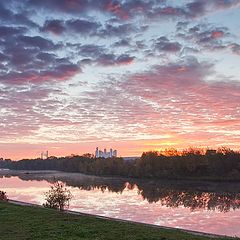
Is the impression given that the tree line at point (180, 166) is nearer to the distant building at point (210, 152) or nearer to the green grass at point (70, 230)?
the distant building at point (210, 152)

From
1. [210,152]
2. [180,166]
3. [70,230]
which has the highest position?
[210,152]

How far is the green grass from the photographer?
1450 cm

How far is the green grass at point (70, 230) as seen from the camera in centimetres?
1450

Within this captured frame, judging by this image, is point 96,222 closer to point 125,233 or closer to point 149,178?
point 125,233

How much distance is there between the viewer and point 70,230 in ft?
51.8

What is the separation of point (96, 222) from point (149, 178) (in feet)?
260

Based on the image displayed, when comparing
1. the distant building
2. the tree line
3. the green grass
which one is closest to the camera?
the green grass

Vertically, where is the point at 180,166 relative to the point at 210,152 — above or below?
below

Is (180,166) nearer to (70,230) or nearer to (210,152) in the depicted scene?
(210,152)

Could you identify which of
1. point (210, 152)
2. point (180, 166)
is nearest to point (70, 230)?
point (180, 166)

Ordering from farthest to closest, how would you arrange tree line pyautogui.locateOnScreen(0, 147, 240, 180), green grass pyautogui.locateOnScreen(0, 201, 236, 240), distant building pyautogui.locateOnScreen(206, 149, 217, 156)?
distant building pyautogui.locateOnScreen(206, 149, 217, 156), tree line pyautogui.locateOnScreen(0, 147, 240, 180), green grass pyautogui.locateOnScreen(0, 201, 236, 240)

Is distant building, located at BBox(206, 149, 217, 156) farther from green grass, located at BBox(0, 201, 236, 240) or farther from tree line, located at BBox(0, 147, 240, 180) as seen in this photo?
green grass, located at BBox(0, 201, 236, 240)

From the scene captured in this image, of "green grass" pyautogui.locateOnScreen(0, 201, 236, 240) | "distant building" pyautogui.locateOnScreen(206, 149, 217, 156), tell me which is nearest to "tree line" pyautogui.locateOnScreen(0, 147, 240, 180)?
"distant building" pyautogui.locateOnScreen(206, 149, 217, 156)

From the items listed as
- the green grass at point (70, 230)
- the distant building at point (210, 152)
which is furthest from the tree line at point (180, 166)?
the green grass at point (70, 230)
